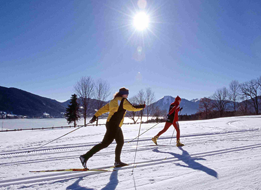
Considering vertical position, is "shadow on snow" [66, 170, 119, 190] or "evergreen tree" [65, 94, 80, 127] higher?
"evergreen tree" [65, 94, 80, 127]

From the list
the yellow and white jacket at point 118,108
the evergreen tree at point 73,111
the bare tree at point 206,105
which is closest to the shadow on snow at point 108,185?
the yellow and white jacket at point 118,108

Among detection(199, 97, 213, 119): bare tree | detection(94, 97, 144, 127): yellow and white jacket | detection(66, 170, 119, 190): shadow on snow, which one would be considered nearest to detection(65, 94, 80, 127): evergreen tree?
detection(94, 97, 144, 127): yellow and white jacket

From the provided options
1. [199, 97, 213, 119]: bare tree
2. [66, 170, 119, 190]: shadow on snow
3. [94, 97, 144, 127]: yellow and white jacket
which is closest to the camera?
[66, 170, 119, 190]: shadow on snow

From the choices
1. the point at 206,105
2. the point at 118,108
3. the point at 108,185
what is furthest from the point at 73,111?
the point at 206,105

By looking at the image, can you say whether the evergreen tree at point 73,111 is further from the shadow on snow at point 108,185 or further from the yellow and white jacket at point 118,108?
the shadow on snow at point 108,185

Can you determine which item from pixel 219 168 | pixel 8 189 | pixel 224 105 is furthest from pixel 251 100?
pixel 8 189

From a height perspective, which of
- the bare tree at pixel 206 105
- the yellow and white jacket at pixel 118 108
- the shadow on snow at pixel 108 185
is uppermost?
the bare tree at pixel 206 105

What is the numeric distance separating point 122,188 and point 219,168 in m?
Result: 1.95

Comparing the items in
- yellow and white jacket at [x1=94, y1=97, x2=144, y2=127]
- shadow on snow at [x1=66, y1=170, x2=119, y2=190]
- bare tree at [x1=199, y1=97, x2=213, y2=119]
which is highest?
bare tree at [x1=199, y1=97, x2=213, y2=119]

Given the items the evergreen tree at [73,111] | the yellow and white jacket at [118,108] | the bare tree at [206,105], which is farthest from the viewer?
the bare tree at [206,105]

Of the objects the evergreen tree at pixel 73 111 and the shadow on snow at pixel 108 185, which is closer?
the shadow on snow at pixel 108 185

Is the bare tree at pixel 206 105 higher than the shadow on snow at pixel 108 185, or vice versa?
the bare tree at pixel 206 105

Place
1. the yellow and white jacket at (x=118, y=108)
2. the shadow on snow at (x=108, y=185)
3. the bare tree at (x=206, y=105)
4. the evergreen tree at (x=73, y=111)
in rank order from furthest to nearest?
1. the bare tree at (x=206, y=105)
2. the evergreen tree at (x=73, y=111)
3. the yellow and white jacket at (x=118, y=108)
4. the shadow on snow at (x=108, y=185)

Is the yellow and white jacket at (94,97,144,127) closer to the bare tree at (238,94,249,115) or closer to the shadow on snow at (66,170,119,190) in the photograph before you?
the shadow on snow at (66,170,119,190)
